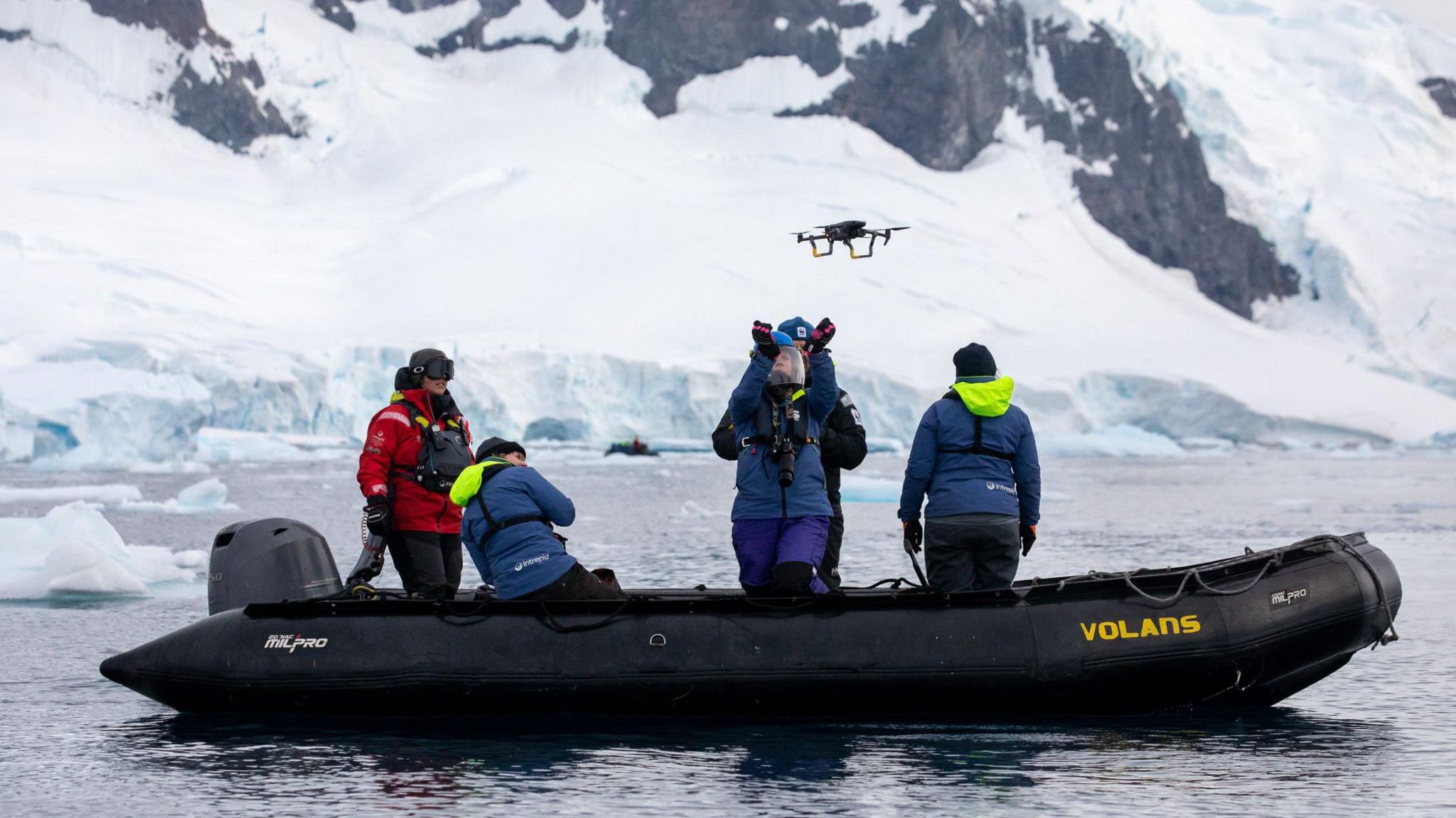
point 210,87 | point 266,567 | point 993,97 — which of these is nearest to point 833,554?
point 266,567

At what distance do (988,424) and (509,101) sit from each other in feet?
284

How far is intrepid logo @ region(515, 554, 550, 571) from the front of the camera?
7266 mm

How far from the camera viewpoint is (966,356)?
725cm

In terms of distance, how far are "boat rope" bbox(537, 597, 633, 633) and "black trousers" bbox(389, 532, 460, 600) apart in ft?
3.04

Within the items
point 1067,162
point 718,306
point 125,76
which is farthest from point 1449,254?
point 125,76

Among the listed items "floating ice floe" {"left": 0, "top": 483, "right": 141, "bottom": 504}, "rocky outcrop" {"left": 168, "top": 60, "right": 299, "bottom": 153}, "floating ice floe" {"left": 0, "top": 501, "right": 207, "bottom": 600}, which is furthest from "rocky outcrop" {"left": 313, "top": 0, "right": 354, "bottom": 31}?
"floating ice floe" {"left": 0, "top": 501, "right": 207, "bottom": 600}

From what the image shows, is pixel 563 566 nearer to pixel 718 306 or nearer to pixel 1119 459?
pixel 1119 459

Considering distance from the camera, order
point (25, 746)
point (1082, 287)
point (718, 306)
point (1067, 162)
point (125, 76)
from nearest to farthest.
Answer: point (25, 746), point (718, 306), point (1082, 287), point (125, 76), point (1067, 162)

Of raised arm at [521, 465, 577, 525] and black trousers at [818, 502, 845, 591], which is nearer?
raised arm at [521, 465, 577, 525]

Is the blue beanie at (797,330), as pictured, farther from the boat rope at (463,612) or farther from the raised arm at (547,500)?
the boat rope at (463,612)

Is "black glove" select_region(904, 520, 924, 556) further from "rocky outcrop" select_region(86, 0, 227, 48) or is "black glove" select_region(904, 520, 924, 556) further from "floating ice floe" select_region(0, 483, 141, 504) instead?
"rocky outcrop" select_region(86, 0, 227, 48)

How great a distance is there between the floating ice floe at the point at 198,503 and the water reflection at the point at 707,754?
15279 mm

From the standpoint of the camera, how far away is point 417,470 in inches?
314

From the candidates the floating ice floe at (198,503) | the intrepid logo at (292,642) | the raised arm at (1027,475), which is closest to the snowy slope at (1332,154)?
the floating ice floe at (198,503)
